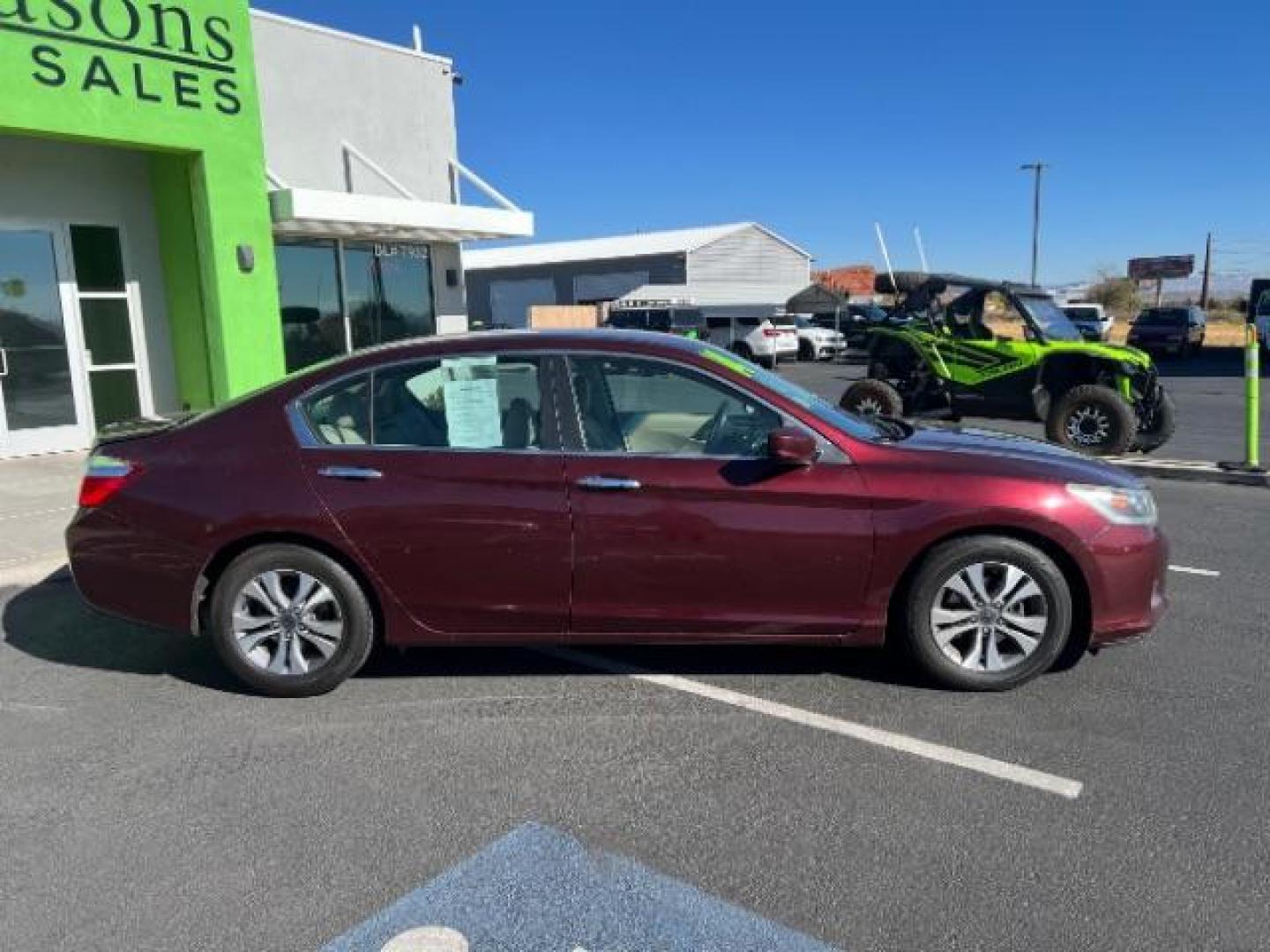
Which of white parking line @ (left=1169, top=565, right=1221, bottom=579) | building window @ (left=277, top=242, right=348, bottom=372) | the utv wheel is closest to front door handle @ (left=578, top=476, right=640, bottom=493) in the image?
white parking line @ (left=1169, top=565, right=1221, bottom=579)

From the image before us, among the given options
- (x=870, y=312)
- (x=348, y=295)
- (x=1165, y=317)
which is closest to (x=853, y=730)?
(x=348, y=295)

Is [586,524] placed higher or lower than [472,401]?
lower

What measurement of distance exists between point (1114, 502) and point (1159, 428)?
277 inches

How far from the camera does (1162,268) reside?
62.0m

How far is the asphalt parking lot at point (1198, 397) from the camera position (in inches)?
435

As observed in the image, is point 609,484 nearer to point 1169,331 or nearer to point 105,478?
point 105,478

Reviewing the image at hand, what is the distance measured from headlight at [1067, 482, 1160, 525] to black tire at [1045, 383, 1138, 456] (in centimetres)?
587

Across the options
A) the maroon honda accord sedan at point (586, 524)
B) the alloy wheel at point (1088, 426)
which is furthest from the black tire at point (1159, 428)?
the maroon honda accord sedan at point (586, 524)

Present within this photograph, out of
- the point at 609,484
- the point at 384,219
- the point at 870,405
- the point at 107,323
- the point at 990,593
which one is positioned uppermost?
the point at 384,219

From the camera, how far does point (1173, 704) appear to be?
12.7 ft

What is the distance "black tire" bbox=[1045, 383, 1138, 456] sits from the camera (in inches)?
372

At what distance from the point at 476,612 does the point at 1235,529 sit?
5781mm

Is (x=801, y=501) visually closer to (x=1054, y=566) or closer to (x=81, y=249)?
(x=1054, y=566)

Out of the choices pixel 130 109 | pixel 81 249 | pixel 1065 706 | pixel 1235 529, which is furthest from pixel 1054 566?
pixel 81 249
